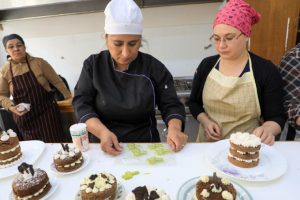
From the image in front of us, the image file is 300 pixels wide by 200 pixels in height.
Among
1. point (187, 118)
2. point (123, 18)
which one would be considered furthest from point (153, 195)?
point (187, 118)

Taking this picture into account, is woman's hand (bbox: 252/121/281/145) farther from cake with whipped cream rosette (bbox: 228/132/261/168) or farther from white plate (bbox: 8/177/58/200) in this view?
white plate (bbox: 8/177/58/200)

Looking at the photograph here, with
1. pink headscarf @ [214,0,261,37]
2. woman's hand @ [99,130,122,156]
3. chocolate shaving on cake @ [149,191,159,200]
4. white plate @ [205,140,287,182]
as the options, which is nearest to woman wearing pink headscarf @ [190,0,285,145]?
pink headscarf @ [214,0,261,37]

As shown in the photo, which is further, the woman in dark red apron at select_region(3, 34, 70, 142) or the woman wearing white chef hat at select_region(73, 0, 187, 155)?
the woman in dark red apron at select_region(3, 34, 70, 142)

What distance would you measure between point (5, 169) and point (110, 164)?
419 millimetres

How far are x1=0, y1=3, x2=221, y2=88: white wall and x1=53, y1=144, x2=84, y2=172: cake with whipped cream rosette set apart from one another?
1.80m

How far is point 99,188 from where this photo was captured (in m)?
0.79

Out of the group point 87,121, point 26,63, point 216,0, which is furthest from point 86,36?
point 87,121

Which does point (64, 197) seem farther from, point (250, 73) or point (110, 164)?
point (250, 73)

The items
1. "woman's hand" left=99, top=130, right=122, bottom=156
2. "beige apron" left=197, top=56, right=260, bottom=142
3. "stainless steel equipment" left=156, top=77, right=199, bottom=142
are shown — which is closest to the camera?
"woman's hand" left=99, top=130, right=122, bottom=156

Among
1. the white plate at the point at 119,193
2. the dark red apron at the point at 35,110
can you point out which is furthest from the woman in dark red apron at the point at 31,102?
the white plate at the point at 119,193

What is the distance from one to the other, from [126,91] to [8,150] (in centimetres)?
56

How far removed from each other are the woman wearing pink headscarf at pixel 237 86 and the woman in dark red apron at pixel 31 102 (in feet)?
4.42

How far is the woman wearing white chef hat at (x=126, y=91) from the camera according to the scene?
1129 mm

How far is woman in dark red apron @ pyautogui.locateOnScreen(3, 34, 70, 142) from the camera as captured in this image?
80.7 inches
